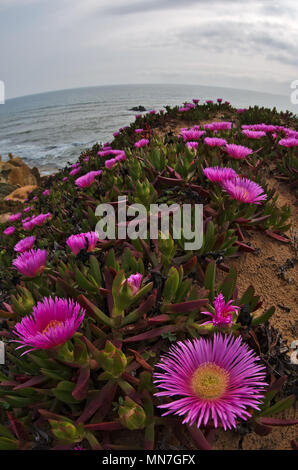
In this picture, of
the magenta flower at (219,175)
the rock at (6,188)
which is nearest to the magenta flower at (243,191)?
the magenta flower at (219,175)

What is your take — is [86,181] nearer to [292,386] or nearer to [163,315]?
[163,315]

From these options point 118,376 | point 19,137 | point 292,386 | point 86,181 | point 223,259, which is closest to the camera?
point 118,376

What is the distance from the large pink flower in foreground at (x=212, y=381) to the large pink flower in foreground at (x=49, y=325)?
0.97 ft

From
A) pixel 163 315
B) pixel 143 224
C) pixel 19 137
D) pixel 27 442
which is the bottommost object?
pixel 27 442

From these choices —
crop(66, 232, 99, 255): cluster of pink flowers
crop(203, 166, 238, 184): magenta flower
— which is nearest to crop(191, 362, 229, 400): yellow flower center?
crop(66, 232, 99, 255): cluster of pink flowers

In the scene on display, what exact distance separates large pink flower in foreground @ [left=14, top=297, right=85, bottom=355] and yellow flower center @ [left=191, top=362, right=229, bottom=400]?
0.39m

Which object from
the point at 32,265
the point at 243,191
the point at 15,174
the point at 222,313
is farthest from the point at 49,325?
the point at 15,174

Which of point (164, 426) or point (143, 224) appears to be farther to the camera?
point (143, 224)

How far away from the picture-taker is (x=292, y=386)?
1.08m

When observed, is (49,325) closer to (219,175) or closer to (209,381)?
(209,381)

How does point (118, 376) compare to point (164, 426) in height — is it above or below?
above

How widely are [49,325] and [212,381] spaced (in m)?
0.55
